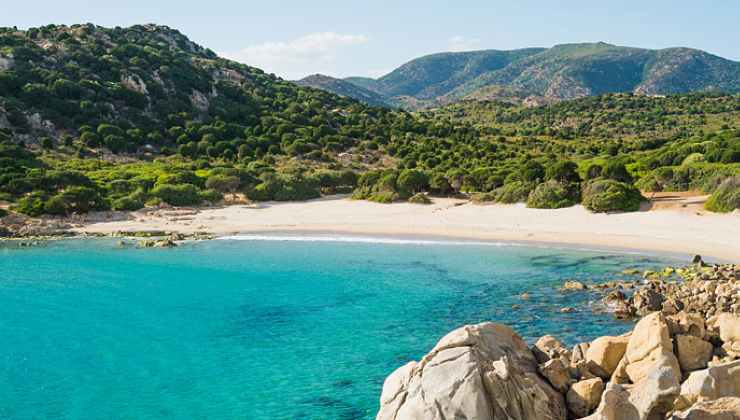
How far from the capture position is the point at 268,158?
76438mm

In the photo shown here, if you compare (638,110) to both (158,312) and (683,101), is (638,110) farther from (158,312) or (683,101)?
(158,312)

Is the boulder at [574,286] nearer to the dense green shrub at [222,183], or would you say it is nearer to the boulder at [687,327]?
the boulder at [687,327]

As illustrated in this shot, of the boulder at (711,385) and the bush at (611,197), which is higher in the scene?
the bush at (611,197)

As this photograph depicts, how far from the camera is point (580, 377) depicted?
1295 cm

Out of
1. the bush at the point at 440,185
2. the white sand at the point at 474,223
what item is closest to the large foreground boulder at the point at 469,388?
the white sand at the point at 474,223

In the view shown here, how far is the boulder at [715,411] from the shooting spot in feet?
32.5

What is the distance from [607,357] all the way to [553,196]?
3414cm

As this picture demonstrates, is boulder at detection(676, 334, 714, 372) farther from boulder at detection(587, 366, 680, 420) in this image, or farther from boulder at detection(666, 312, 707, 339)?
boulder at detection(587, 366, 680, 420)

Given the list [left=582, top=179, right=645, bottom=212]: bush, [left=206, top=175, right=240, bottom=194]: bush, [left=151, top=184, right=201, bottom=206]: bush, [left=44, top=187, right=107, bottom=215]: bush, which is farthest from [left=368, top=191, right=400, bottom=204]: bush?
[left=44, top=187, right=107, bottom=215]: bush

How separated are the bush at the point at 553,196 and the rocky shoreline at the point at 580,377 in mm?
31046

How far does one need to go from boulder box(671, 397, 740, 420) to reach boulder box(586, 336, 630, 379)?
3.07 meters

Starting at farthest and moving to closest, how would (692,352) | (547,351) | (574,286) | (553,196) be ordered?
1. (553,196)
2. (574,286)
3. (547,351)
4. (692,352)

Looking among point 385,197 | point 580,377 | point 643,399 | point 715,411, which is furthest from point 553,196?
point 715,411

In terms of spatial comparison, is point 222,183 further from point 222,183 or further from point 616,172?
point 616,172
